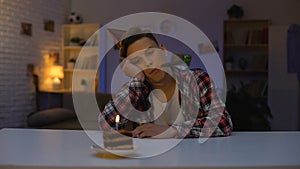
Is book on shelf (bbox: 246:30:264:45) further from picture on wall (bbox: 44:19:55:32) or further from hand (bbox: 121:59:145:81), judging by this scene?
hand (bbox: 121:59:145:81)

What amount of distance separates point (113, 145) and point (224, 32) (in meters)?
5.86

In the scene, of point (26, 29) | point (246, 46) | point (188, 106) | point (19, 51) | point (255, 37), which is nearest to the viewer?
point (188, 106)

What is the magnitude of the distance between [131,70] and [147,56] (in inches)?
7.6

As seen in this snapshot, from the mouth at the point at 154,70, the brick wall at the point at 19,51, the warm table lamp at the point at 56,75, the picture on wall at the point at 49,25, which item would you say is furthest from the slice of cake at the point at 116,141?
the picture on wall at the point at 49,25

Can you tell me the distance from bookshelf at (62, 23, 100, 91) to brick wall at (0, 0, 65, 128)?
364mm

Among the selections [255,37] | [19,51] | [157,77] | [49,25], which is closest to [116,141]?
[157,77]

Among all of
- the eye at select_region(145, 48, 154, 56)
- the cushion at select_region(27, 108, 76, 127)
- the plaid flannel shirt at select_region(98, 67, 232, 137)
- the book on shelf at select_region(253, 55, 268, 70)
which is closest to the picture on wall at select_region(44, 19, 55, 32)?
the cushion at select_region(27, 108, 76, 127)

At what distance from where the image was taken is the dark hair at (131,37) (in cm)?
146

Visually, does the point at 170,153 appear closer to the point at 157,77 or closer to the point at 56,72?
the point at 157,77

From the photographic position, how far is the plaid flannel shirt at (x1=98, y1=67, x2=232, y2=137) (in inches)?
57.5

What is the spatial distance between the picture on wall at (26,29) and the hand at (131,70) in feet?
15.4

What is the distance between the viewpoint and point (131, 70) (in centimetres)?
158

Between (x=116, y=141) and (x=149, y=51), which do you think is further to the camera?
(x=149, y=51)

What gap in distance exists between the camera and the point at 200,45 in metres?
6.70
